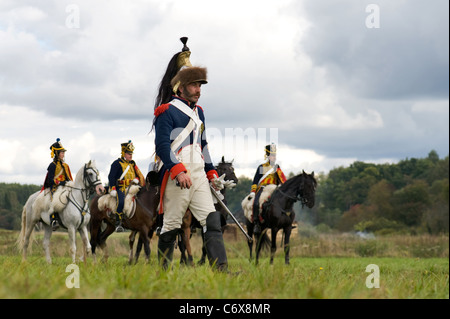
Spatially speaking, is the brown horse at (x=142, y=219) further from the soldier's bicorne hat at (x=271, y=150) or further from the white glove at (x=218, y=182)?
the white glove at (x=218, y=182)

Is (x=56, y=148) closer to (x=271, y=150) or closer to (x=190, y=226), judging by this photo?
(x=190, y=226)

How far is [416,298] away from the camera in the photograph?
565cm

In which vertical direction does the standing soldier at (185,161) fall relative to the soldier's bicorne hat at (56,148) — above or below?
below

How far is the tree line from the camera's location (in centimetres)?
7044

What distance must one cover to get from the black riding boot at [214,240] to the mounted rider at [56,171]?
832 centimetres

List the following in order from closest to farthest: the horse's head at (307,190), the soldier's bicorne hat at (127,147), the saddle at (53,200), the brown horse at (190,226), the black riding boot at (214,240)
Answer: the black riding boot at (214,240) < the brown horse at (190,226) < the saddle at (53,200) < the soldier's bicorne hat at (127,147) < the horse's head at (307,190)

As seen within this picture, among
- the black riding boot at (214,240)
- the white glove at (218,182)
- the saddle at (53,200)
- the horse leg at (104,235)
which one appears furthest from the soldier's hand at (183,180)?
the horse leg at (104,235)

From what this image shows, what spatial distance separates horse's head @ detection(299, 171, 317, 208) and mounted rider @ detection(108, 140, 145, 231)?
381cm

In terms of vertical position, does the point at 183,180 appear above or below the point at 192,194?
above

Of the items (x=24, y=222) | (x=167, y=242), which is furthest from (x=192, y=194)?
(x=24, y=222)

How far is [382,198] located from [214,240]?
243ft

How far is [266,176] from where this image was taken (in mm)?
16578

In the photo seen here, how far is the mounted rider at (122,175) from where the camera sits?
1502 centimetres

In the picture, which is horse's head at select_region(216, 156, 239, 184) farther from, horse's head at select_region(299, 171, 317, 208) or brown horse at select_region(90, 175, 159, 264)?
brown horse at select_region(90, 175, 159, 264)
